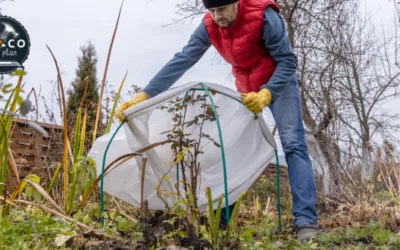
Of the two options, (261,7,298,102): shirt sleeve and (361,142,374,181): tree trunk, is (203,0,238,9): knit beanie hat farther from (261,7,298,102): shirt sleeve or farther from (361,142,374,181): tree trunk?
(361,142,374,181): tree trunk

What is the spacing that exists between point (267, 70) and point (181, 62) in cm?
54

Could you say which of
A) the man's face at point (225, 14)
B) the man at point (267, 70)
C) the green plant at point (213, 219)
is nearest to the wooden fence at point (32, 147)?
the man at point (267, 70)

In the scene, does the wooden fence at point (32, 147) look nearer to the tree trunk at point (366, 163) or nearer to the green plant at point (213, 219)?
the green plant at point (213, 219)

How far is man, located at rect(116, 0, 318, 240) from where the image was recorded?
291 centimetres

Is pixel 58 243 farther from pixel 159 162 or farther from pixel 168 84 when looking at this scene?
pixel 168 84

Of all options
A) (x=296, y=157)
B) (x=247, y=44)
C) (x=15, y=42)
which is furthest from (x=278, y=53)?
(x=15, y=42)

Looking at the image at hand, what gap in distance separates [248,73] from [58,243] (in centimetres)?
160

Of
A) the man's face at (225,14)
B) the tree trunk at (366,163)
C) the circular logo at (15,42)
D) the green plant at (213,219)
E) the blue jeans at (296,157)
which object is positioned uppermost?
the circular logo at (15,42)

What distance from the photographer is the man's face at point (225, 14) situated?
9.41 feet

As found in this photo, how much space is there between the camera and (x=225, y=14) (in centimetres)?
288

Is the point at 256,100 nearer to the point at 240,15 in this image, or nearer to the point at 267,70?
the point at 267,70

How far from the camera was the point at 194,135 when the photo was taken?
3.26m

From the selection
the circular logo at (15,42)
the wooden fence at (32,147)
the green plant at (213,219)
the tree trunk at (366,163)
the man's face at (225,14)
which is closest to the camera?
the green plant at (213,219)

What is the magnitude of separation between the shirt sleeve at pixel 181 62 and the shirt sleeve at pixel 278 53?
1.53 ft
